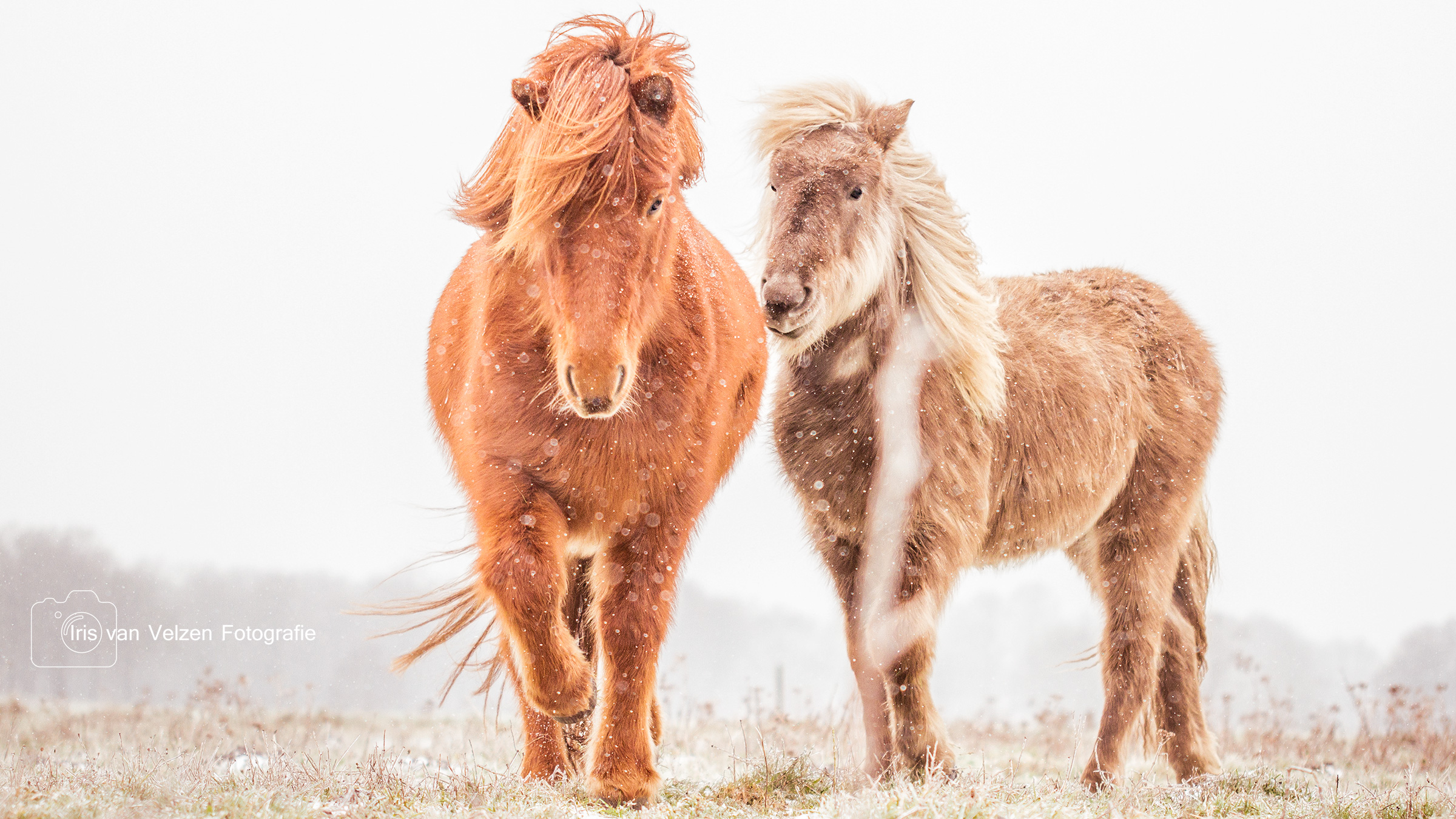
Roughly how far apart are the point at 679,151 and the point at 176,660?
9686mm

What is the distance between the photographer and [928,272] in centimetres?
407

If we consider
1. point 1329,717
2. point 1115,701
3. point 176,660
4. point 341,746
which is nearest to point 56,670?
point 176,660

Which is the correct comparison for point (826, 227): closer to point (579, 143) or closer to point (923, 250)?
point (923, 250)

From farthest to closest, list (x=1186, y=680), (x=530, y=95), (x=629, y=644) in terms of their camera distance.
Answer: (x=1186, y=680)
(x=629, y=644)
(x=530, y=95)

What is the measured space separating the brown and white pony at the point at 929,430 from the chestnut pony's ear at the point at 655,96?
2.67 ft

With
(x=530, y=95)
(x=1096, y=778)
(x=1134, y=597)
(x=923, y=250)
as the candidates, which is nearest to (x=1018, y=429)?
(x=923, y=250)

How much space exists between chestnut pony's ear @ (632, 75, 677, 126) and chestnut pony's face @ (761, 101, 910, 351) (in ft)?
2.67

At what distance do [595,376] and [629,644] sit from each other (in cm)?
100

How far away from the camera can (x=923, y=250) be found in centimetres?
409

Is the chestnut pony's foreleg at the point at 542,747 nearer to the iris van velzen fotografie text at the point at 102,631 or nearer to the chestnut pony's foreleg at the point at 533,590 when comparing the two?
the chestnut pony's foreleg at the point at 533,590

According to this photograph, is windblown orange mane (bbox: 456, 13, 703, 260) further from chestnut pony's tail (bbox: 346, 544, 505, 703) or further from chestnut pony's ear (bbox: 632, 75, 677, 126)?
chestnut pony's tail (bbox: 346, 544, 505, 703)

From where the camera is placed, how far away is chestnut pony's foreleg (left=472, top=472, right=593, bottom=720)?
2871 mm

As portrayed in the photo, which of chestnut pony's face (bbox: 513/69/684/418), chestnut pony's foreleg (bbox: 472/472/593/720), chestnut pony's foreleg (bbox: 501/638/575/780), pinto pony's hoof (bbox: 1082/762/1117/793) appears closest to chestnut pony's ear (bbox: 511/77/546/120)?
chestnut pony's face (bbox: 513/69/684/418)

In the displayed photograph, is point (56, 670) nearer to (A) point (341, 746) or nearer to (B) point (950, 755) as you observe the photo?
(A) point (341, 746)
